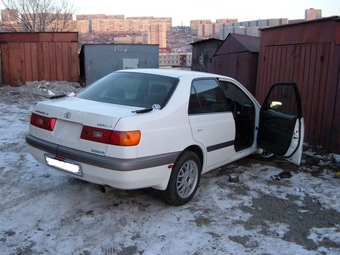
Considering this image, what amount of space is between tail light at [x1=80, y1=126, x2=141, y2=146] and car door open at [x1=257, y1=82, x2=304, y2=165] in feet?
8.28

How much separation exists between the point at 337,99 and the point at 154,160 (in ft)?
13.2

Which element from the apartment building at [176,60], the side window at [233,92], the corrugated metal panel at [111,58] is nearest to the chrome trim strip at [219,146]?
the side window at [233,92]

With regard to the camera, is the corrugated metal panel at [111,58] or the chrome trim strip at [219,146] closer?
the chrome trim strip at [219,146]

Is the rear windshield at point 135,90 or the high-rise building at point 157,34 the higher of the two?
the high-rise building at point 157,34

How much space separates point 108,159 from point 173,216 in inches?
39.5

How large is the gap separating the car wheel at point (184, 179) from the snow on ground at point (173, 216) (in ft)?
0.42

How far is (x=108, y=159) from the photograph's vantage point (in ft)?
10.3

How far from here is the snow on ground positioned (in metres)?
3.01

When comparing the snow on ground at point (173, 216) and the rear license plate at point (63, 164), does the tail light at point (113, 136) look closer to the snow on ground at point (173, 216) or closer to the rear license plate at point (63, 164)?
the rear license plate at point (63, 164)

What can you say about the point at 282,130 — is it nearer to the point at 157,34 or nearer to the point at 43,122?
the point at 43,122

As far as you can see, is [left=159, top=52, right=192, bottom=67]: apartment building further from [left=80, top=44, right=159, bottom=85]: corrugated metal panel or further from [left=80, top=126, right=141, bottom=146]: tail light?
[left=80, top=126, right=141, bottom=146]: tail light

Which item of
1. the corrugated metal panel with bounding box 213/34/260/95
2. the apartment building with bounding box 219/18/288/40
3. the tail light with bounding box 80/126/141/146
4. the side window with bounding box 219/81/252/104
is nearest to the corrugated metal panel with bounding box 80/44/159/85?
the corrugated metal panel with bounding box 213/34/260/95

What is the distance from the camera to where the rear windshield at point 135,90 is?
3713 mm

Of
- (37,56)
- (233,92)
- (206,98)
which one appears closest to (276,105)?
(233,92)
